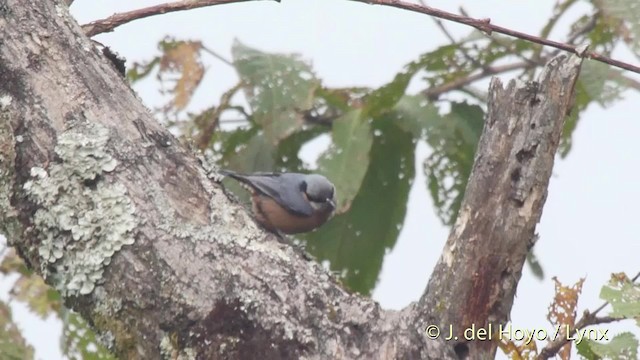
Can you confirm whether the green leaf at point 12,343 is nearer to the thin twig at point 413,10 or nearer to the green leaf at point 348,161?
the thin twig at point 413,10

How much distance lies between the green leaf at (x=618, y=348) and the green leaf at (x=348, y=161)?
1.22 m

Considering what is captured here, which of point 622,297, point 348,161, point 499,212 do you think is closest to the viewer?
point 622,297

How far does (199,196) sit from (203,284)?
238 millimetres

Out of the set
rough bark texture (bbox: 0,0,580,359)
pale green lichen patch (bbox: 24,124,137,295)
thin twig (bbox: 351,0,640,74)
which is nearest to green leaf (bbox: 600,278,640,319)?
rough bark texture (bbox: 0,0,580,359)

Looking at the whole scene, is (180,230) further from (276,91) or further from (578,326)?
(276,91)

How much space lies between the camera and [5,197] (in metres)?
2.23

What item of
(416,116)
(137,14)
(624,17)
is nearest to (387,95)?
(416,116)

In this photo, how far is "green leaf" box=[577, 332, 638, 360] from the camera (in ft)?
6.76

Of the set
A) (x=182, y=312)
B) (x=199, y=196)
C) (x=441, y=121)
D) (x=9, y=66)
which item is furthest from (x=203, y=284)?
(x=441, y=121)

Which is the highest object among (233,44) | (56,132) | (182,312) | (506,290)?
(233,44)

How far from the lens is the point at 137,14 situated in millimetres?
2816

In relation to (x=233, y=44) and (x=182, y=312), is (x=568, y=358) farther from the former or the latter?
(x=233, y=44)

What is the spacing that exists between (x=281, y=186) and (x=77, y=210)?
137 centimetres

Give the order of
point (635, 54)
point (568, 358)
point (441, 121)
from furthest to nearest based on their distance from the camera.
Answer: point (441, 121) → point (635, 54) → point (568, 358)
